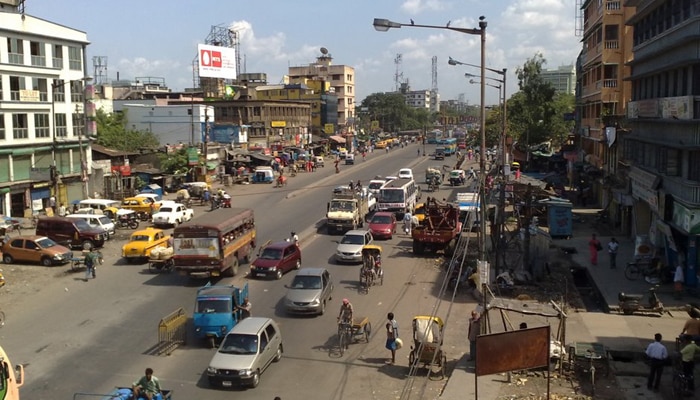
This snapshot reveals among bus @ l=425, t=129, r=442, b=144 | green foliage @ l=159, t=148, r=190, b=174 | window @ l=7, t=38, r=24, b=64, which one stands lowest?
green foliage @ l=159, t=148, r=190, b=174

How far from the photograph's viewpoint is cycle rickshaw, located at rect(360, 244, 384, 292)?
88.3 ft

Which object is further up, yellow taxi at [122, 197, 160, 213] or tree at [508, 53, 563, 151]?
tree at [508, 53, 563, 151]

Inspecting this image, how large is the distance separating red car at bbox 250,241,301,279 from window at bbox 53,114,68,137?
1042 inches

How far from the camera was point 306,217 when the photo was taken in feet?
148

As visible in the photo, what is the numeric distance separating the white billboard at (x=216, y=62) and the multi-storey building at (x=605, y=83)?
191 feet

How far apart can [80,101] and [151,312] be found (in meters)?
32.4

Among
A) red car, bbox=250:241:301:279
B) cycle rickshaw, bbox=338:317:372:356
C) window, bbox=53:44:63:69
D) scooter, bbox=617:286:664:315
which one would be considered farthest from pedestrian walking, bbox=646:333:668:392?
window, bbox=53:44:63:69

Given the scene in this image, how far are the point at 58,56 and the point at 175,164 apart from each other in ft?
47.5

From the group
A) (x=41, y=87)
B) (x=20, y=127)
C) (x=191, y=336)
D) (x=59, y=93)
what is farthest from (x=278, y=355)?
(x=59, y=93)

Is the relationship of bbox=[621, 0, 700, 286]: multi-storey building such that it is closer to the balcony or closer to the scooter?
the balcony

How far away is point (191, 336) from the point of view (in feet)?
69.3

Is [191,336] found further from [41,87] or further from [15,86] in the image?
[41,87]

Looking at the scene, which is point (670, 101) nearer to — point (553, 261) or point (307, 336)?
point (553, 261)

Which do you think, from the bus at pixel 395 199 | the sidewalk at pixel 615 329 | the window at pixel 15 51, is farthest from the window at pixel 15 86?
the sidewalk at pixel 615 329
